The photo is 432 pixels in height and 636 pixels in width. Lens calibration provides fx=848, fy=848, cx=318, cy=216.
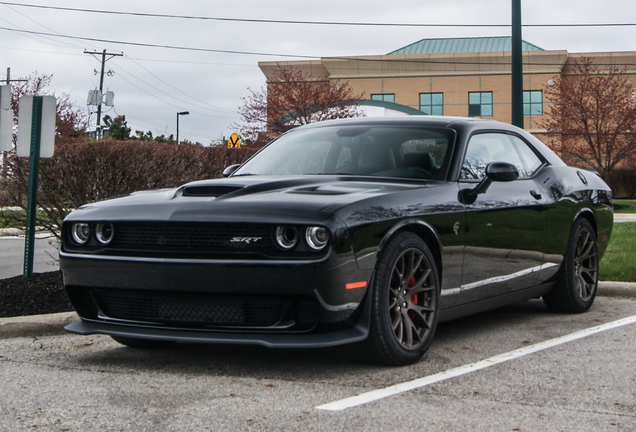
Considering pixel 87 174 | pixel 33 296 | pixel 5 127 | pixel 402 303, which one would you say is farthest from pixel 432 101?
pixel 402 303

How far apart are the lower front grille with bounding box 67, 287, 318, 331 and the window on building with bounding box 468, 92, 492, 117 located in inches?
2045

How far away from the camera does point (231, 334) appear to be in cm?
438

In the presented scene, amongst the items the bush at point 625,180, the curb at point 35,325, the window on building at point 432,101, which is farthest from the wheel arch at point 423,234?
the window on building at point 432,101

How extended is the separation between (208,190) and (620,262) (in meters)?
6.10

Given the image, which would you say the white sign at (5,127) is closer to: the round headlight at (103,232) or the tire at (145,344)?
the tire at (145,344)

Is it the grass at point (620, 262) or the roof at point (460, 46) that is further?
the roof at point (460, 46)

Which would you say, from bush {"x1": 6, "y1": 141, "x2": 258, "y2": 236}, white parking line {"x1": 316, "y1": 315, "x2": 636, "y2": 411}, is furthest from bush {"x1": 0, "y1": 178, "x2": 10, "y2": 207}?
white parking line {"x1": 316, "y1": 315, "x2": 636, "y2": 411}

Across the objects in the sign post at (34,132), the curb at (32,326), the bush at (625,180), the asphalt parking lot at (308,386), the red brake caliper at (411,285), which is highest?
the bush at (625,180)

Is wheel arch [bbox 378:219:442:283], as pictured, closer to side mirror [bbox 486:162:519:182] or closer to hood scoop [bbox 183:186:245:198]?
side mirror [bbox 486:162:519:182]

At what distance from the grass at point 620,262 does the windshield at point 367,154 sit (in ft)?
11.2

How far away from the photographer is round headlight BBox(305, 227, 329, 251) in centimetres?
424

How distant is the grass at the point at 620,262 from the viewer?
27.3ft

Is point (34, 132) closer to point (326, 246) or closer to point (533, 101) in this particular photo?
point (326, 246)

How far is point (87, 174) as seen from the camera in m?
9.06
